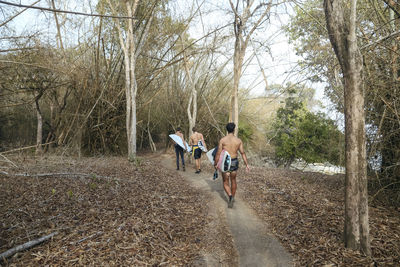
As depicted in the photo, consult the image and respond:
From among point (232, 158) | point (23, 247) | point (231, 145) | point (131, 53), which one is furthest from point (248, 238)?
point (131, 53)

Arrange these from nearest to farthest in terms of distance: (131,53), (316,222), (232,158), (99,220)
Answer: (99,220), (316,222), (232,158), (131,53)

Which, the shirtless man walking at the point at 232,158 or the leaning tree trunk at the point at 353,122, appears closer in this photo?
the leaning tree trunk at the point at 353,122

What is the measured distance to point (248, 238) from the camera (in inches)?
138

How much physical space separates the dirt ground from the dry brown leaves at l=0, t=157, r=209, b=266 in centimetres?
1

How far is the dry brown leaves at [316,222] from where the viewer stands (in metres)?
2.73

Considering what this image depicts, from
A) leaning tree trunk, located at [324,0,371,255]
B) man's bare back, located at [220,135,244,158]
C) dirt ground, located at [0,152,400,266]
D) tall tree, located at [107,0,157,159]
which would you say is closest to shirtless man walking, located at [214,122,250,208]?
man's bare back, located at [220,135,244,158]

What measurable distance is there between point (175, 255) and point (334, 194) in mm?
3895

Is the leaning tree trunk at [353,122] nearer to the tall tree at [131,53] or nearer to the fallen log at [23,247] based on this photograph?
the fallen log at [23,247]

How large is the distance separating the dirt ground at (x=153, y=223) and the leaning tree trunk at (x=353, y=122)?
1.06ft

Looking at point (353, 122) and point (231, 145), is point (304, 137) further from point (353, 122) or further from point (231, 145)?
point (353, 122)

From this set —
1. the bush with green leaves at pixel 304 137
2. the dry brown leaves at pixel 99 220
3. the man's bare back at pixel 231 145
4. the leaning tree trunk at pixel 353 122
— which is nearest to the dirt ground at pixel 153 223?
the dry brown leaves at pixel 99 220

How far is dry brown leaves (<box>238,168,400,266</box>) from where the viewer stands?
273 centimetres

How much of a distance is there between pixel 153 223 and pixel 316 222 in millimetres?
2425

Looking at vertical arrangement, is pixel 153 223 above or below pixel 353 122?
below
